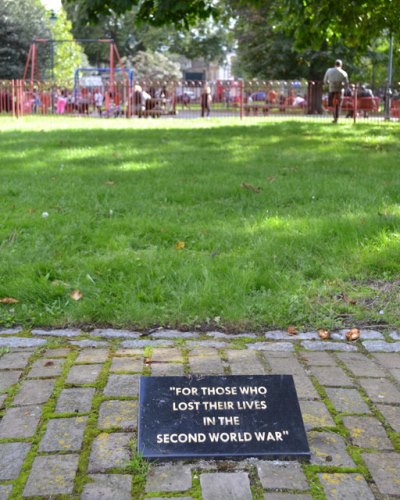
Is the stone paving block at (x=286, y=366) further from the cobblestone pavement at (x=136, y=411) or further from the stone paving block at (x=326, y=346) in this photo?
the stone paving block at (x=326, y=346)

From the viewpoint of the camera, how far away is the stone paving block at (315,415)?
2988 millimetres

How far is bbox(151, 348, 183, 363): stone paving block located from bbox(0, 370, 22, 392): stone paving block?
75 centimetres

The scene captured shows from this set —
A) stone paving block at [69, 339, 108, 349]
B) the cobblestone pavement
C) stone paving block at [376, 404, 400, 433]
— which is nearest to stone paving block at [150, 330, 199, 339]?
the cobblestone pavement

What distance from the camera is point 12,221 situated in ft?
20.6

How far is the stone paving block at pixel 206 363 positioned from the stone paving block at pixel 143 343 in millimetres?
229

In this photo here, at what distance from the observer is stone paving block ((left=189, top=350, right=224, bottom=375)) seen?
11.5 ft

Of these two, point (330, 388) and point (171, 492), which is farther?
point (330, 388)

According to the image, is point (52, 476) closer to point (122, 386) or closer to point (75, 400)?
point (75, 400)

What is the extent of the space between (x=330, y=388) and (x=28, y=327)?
198 centimetres

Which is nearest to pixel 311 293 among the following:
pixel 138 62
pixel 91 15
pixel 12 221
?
pixel 12 221

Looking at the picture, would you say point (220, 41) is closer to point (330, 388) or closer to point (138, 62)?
point (138, 62)

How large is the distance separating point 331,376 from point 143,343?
1.15m

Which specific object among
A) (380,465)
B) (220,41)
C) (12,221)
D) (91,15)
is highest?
(220,41)

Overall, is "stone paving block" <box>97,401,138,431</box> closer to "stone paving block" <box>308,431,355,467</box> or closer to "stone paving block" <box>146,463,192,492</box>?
"stone paving block" <box>146,463,192,492</box>
